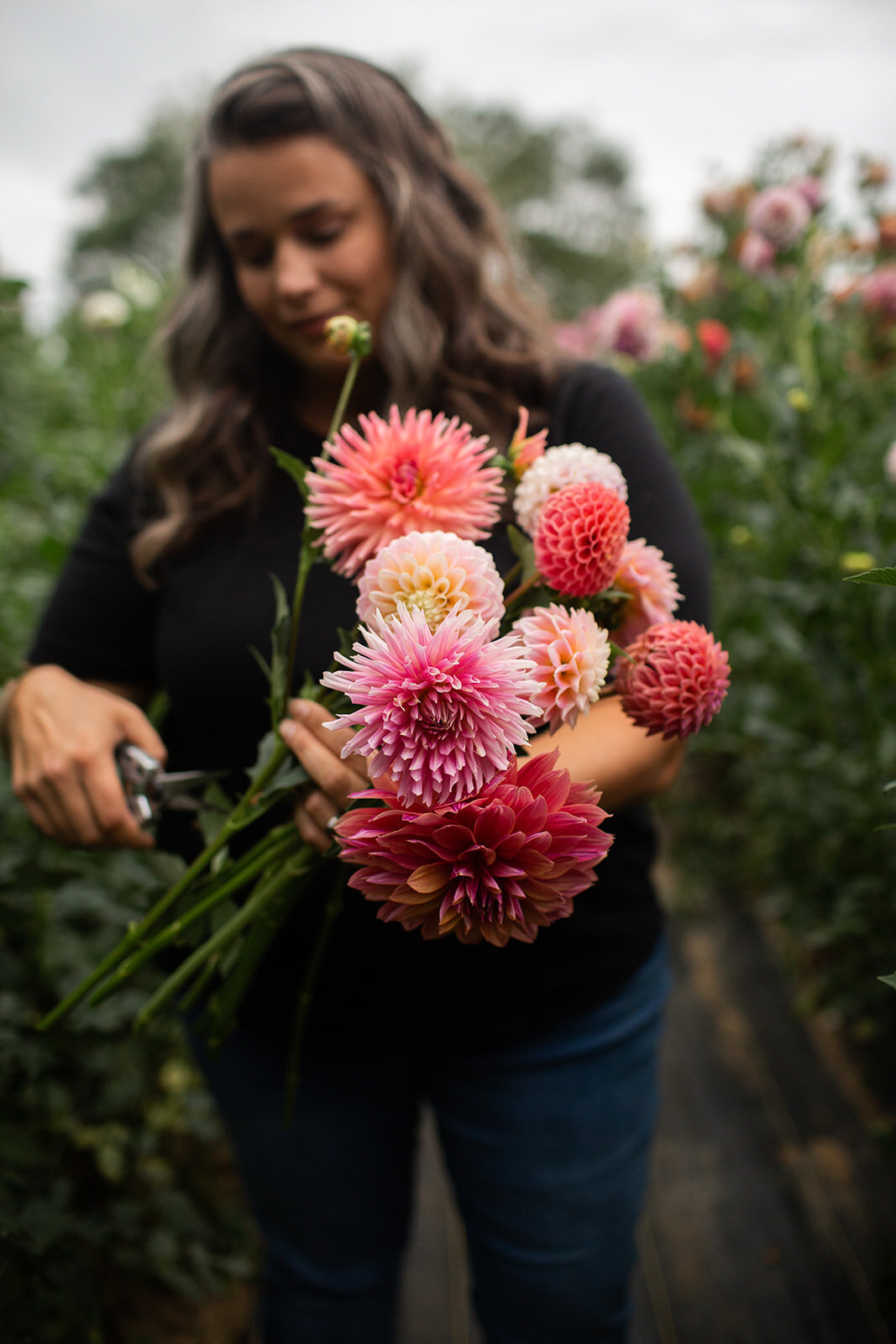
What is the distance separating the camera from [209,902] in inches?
25.0

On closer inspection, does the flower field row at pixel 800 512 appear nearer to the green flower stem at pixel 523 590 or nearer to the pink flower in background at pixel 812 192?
the pink flower in background at pixel 812 192

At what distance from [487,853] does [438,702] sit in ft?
0.26

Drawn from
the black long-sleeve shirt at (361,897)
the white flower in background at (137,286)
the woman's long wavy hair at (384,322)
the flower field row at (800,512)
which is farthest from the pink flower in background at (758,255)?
the white flower in background at (137,286)

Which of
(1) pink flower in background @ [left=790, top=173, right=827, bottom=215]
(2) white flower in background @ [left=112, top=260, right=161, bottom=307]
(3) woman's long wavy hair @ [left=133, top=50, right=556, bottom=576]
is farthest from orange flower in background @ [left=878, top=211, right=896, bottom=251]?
(2) white flower in background @ [left=112, top=260, right=161, bottom=307]

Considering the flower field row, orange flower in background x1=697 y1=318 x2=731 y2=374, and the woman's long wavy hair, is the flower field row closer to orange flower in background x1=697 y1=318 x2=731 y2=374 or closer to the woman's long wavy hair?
orange flower in background x1=697 y1=318 x2=731 y2=374

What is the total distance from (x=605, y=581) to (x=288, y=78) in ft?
2.42

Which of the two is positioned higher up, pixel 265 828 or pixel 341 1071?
pixel 265 828

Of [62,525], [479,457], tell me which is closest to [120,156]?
[62,525]

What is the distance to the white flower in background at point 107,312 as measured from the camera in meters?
2.43

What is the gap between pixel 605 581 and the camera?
0.49 m

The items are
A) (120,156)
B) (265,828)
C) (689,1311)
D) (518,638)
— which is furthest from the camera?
(120,156)

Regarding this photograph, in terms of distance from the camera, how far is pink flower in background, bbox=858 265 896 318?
1732 mm

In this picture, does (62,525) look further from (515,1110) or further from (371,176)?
(515,1110)

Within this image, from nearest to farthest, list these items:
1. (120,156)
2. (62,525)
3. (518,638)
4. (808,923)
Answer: (518,638) < (62,525) < (808,923) < (120,156)
